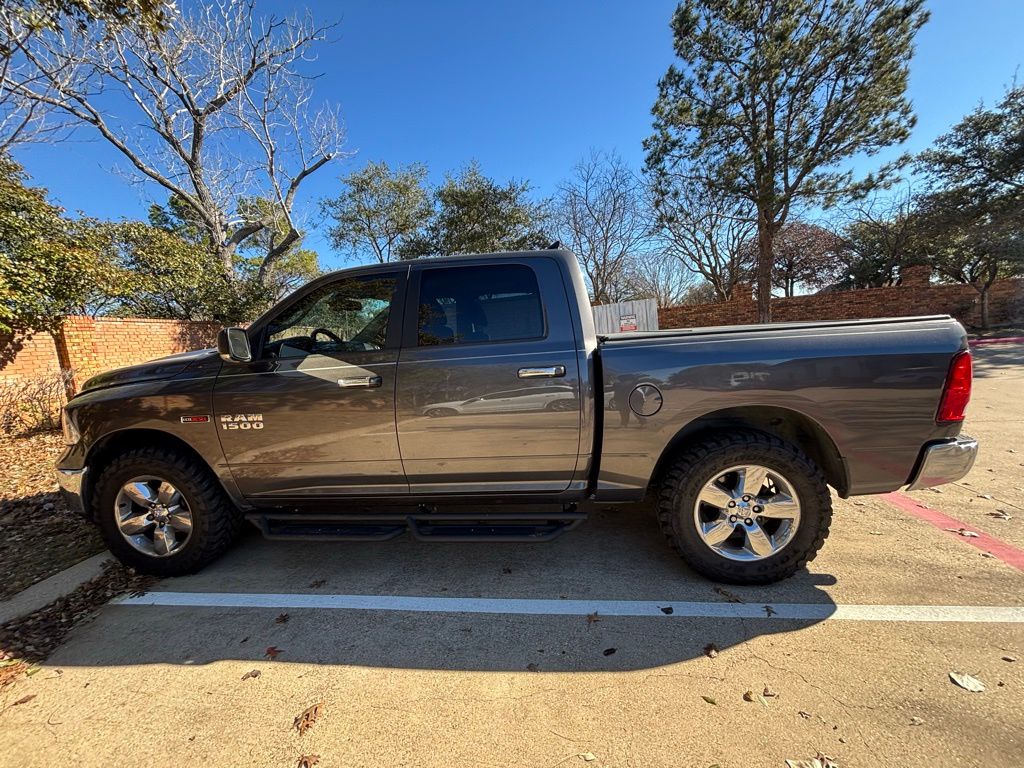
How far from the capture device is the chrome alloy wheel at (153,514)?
2908mm

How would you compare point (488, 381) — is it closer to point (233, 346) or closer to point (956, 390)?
point (233, 346)

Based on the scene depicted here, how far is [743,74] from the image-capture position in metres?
12.8

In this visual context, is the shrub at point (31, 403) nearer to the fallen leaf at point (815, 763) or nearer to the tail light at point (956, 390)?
the fallen leaf at point (815, 763)

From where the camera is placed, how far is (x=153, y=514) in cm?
292

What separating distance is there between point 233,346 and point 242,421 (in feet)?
1.63

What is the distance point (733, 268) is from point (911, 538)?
70.3ft

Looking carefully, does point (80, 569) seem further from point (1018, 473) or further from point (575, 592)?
point (1018, 473)

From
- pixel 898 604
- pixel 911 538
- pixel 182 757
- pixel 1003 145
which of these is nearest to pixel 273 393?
pixel 182 757

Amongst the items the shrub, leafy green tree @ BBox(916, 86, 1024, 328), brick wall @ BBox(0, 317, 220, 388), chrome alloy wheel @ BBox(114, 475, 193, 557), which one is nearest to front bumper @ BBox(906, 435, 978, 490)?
chrome alloy wheel @ BBox(114, 475, 193, 557)

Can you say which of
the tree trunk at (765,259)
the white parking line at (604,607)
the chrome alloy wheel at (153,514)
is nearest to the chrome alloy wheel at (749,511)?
the white parking line at (604,607)

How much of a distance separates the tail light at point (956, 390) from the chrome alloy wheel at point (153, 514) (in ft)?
15.5

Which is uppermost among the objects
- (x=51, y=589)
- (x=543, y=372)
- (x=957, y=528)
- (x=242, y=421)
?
(x=543, y=372)

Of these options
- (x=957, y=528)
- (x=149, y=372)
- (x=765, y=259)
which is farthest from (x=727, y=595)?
(x=765, y=259)

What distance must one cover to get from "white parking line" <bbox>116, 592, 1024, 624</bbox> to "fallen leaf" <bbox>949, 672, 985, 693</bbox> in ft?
1.17
